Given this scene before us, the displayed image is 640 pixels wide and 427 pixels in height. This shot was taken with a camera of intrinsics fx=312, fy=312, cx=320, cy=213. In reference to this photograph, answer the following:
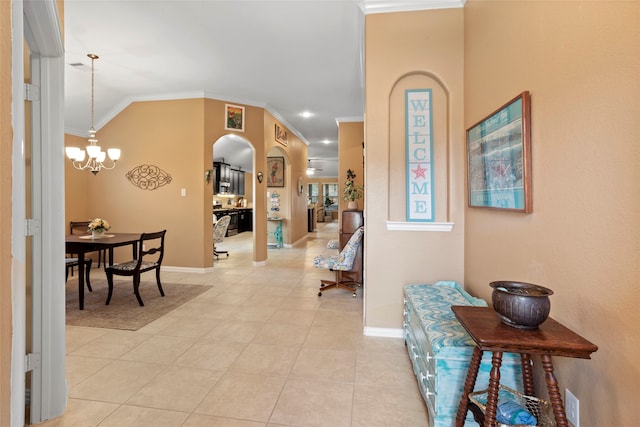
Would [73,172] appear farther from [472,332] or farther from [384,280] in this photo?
[472,332]

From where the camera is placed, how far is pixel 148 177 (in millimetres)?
5344

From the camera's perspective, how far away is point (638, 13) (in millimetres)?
1018

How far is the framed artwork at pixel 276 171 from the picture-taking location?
26.7 feet

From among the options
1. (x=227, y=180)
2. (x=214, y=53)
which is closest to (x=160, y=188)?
(x=214, y=53)

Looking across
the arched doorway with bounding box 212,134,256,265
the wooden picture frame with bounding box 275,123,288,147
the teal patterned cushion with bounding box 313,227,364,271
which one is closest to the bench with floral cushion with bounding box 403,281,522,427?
the teal patterned cushion with bounding box 313,227,364,271

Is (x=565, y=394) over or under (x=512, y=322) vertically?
under

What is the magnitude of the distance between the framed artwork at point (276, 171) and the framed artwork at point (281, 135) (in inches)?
40.4

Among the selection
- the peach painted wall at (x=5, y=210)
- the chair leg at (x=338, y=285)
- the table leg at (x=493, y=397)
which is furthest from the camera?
the chair leg at (x=338, y=285)

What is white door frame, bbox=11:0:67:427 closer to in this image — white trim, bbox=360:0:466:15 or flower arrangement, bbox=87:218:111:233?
white trim, bbox=360:0:466:15

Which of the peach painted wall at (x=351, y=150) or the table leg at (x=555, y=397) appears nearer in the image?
the table leg at (x=555, y=397)

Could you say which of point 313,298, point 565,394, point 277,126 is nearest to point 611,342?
point 565,394

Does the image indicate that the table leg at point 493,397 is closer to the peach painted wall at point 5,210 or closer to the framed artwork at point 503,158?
the framed artwork at point 503,158

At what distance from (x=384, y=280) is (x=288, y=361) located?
3.47ft

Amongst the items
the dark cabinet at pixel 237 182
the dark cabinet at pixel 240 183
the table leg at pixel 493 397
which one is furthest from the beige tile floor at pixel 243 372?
the dark cabinet at pixel 240 183
